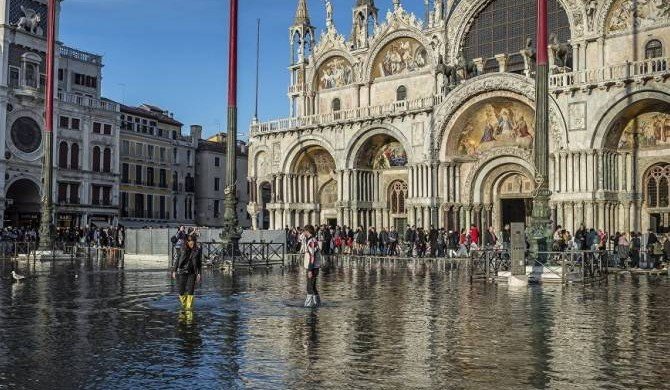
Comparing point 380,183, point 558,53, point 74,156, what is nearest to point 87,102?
point 74,156

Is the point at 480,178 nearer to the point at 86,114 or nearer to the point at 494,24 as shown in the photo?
the point at 494,24

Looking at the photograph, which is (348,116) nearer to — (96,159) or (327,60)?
(327,60)

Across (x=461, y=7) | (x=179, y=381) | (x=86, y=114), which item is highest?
(x=461, y=7)

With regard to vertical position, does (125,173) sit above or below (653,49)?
below

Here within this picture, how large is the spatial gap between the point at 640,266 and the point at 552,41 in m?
12.8

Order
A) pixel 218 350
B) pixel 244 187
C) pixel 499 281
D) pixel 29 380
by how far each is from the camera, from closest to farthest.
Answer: pixel 29 380, pixel 218 350, pixel 499 281, pixel 244 187

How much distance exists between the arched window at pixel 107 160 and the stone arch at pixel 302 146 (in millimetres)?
18194

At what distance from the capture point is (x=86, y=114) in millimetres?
58938

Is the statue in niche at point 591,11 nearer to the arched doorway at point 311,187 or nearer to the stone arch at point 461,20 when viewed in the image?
the stone arch at point 461,20

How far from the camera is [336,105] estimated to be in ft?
164

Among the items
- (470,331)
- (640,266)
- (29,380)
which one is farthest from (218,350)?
(640,266)

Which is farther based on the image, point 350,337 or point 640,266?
point 640,266

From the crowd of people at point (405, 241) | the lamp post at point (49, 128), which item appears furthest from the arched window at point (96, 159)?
the lamp post at point (49, 128)

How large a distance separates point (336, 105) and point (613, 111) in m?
20.3
